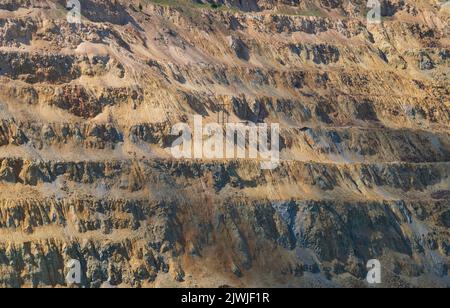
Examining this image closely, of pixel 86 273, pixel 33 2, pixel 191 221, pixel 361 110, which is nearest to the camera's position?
pixel 86 273

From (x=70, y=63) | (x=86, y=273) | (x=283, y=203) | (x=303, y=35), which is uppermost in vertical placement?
(x=303, y=35)

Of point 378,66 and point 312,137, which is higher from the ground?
point 378,66

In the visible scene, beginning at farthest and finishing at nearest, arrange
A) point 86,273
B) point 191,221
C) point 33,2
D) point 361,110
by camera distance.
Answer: point 361,110 < point 33,2 < point 191,221 < point 86,273

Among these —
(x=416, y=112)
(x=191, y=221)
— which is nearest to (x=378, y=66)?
(x=416, y=112)

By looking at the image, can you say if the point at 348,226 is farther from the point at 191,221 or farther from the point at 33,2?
the point at 33,2

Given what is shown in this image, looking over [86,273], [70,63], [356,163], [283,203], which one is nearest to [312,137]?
[356,163]

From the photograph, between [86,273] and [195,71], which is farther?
[195,71]

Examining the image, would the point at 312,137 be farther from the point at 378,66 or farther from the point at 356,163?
the point at 378,66
